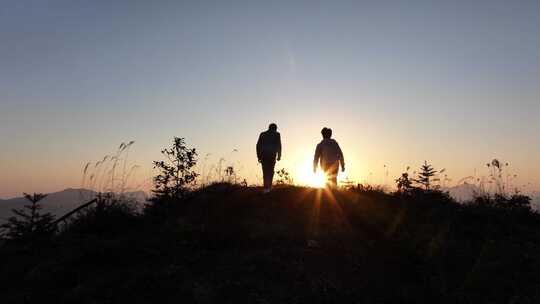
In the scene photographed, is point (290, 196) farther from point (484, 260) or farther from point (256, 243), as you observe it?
point (484, 260)

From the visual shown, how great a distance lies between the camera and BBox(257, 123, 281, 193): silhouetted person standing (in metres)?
13.8

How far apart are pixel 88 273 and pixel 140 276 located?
1.19 meters

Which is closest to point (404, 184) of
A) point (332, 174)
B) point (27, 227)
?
point (332, 174)

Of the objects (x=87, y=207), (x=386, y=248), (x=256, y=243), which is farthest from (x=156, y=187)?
(x=386, y=248)

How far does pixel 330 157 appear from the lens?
46.5 feet

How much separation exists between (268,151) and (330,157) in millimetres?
2064

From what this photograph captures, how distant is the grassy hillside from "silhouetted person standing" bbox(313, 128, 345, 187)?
202 cm

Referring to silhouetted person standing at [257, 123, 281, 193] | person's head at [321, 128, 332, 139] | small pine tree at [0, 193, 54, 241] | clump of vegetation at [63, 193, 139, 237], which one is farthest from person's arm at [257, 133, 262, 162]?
small pine tree at [0, 193, 54, 241]

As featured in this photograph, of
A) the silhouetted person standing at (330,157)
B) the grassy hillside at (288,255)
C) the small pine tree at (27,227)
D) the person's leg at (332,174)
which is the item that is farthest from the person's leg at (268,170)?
the small pine tree at (27,227)

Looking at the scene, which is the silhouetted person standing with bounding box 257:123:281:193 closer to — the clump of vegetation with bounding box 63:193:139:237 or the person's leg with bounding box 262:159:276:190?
the person's leg with bounding box 262:159:276:190

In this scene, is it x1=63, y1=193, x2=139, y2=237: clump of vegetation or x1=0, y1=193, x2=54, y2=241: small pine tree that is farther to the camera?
x1=63, y1=193, x2=139, y2=237: clump of vegetation

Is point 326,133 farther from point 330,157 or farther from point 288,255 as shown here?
point 288,255

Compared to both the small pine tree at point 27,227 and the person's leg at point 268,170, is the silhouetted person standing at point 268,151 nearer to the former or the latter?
the person's leg at point 268,170

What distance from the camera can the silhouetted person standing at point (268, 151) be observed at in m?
Answer: 13.8
